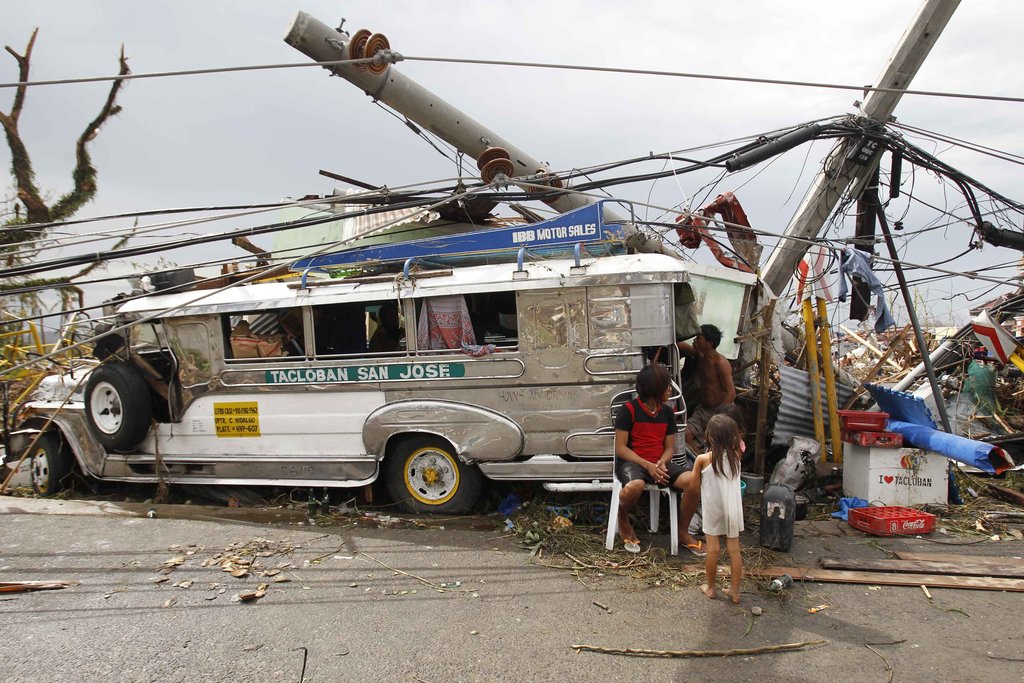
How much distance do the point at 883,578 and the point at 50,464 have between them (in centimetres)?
823

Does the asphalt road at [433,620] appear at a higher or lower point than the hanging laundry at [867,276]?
lower

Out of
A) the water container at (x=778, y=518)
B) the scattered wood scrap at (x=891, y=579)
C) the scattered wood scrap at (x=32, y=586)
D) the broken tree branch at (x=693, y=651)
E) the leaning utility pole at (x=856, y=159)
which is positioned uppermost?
the leaning utility pole at (x=856, y=159)

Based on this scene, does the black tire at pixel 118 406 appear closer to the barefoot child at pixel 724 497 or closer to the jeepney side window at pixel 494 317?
the jeepney side window at pixel 494 317

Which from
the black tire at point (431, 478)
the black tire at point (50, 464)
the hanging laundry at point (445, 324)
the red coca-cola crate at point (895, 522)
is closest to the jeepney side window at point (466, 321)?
the hanging laundry at point (445, 324)

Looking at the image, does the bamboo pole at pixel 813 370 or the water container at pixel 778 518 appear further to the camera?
the bamboo pole at pixel 813 370

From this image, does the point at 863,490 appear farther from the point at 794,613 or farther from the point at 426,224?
the point at 426,224

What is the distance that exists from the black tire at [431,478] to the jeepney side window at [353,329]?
3.13 feet

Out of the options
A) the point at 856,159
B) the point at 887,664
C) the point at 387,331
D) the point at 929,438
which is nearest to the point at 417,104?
the point at 387,331

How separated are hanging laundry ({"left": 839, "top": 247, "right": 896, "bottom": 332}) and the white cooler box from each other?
1.64 meters

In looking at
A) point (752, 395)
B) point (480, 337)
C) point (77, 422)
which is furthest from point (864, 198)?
point (77, 422)

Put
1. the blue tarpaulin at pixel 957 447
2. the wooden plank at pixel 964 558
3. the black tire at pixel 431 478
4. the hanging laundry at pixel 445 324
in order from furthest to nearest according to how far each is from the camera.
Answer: the black tire at pixel 431 478, the hanging laundry at pixel 445 324, the blue tarpaulin at pixel 957 447, the wooden plank at pixel 964 558

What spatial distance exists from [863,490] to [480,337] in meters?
3.88

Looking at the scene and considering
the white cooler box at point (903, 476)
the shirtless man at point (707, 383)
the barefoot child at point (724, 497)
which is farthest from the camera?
the shirtless man at point (707, 383)

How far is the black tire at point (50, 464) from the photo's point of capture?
766cm
